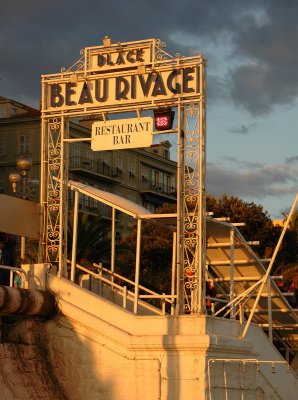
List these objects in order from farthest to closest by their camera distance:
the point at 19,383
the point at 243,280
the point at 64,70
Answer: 1. the point at 243,280
2. the point at 64,70
3. the point at 19,383

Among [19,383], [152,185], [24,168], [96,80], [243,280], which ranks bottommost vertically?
[19,383]

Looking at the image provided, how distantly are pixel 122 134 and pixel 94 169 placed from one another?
5619 cm

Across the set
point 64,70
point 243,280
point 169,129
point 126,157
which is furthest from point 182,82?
point 126,157

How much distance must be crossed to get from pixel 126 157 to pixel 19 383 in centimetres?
6310

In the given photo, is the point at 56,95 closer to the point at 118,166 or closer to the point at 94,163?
the point at 94,163

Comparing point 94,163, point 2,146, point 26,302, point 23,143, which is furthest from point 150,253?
Answer: point 26,302

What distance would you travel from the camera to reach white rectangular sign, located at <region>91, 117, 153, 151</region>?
23328 mm

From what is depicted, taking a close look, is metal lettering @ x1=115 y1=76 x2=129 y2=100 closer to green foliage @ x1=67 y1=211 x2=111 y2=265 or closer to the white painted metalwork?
the white painted metalwork

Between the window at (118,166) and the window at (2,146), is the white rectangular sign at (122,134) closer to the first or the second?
the window at (2,146)

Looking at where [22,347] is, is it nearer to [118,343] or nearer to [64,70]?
[118,343]

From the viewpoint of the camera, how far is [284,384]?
2489 centimetres

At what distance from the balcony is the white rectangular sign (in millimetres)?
51748

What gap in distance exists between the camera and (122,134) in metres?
23.6

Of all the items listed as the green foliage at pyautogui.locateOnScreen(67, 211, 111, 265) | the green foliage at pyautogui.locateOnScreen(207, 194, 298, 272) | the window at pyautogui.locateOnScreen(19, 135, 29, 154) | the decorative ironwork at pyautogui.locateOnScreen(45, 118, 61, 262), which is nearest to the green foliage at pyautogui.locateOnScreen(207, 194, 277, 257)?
the green foliage at pyautogui.locateOnScreen(207, 194, 298, 272)
